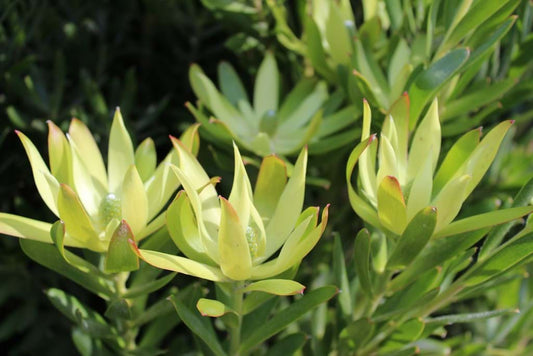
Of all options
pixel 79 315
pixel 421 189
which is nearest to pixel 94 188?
pixel 79 315

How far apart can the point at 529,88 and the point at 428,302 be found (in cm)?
39

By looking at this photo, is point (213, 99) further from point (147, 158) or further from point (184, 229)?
point (184, 229)

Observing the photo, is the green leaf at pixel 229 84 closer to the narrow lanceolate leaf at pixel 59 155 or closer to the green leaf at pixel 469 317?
the narrow lanceolate leaf at pixel 59 155

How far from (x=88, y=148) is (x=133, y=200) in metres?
0.15

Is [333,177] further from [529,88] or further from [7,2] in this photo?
[7,2]

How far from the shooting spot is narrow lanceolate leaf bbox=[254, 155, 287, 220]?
0.69 metres

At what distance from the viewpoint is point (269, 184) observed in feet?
2.30

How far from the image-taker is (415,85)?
717 millimetres

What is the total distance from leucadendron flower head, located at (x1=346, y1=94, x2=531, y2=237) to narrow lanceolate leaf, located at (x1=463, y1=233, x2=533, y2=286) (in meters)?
0.07

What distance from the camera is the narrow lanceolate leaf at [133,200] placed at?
627 millimetres

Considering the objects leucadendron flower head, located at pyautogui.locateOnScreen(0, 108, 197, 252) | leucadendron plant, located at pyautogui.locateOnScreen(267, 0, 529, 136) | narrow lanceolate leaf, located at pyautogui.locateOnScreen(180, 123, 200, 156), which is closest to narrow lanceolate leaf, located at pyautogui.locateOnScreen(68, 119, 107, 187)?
leucadendron flower head, located at pyautogui.locateOnScreen(0, 108, 197, 252)

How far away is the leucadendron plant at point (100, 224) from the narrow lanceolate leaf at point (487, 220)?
0.28m

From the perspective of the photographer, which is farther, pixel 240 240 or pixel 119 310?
pixel 119 310

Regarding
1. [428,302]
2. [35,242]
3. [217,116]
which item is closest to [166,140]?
[217,116]
